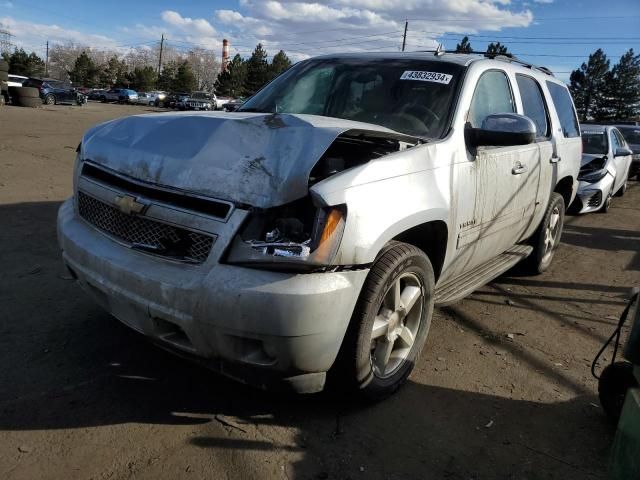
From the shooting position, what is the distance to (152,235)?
257 cm

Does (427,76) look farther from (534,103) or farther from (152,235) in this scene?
(152,235)

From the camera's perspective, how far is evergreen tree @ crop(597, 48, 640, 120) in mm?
62750

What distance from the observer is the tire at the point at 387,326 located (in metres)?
2.53

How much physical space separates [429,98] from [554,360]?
1967mm

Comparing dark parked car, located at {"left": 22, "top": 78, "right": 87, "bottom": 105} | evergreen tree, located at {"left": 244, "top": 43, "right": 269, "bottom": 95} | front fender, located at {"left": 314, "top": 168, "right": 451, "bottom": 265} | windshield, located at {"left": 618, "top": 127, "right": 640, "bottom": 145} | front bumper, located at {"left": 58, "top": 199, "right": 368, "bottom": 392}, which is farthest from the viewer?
evergreen tree, located at {"left": 244, "top": 43, "right": 269, "bottom": 95}

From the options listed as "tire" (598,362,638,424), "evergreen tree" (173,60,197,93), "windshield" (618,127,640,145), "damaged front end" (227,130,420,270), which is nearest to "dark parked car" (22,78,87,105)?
"windshield" (618,127,640,145)

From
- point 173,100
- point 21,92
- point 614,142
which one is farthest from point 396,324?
point 173,100

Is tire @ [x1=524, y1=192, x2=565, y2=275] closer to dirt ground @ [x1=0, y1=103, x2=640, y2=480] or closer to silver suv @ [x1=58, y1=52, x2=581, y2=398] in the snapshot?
dirt ground @ [x1=0, y1=103, x2=640, y2=480]

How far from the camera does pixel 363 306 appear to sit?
8.21ft

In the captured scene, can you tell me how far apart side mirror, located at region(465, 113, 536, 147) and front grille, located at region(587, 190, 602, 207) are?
6982 mm

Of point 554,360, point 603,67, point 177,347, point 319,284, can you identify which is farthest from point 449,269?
point 603,67

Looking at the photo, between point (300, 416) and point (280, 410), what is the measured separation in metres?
0.12

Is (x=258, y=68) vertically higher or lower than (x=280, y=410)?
higher

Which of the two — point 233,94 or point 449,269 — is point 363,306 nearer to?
point 449,269
